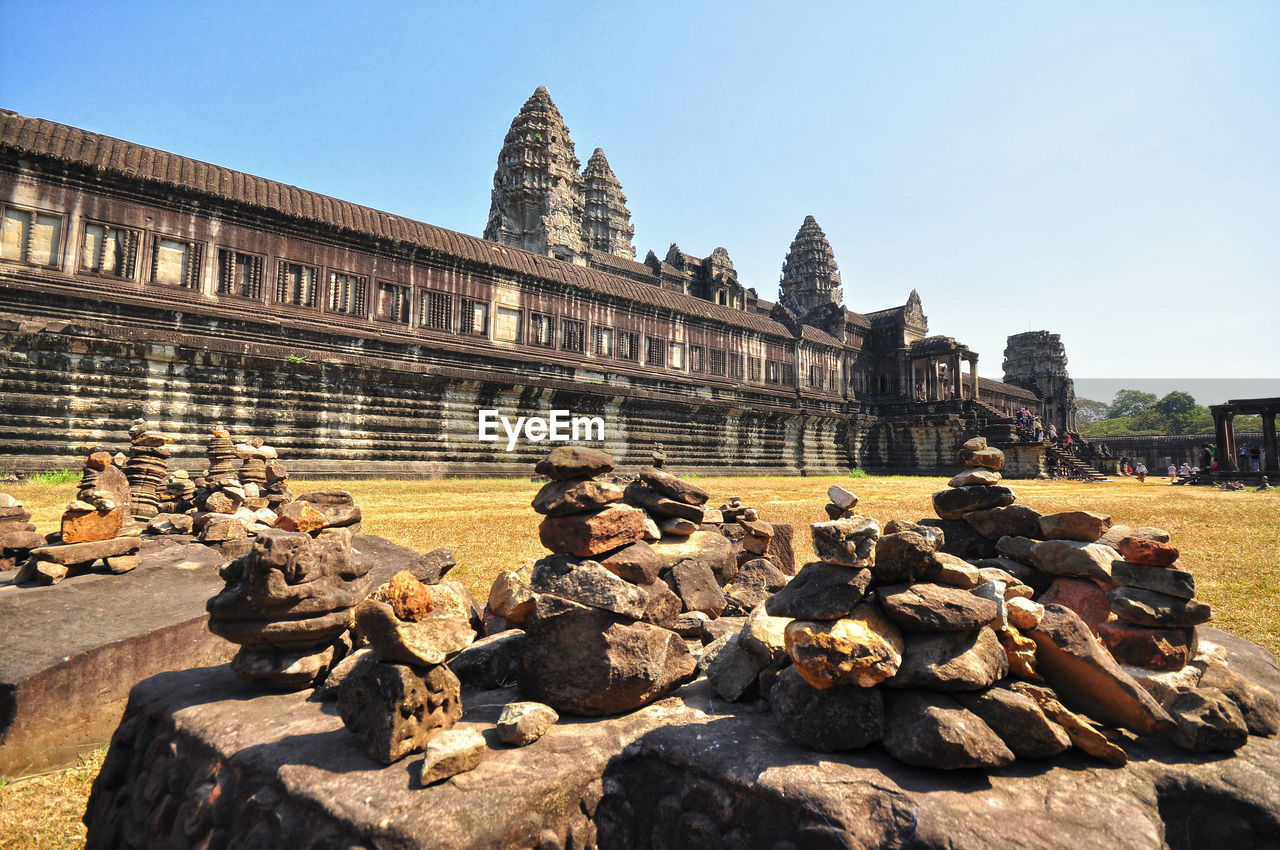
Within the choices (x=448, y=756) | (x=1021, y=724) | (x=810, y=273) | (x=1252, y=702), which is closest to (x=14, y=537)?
(x=448, y=756)

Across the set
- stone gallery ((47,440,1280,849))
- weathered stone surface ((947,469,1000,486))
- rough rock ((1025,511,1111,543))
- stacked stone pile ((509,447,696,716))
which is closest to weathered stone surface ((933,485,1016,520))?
weathered stone surface ((947,469,1000,486))

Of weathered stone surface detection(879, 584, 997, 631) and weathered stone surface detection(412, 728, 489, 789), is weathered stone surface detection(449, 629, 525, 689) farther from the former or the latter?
weathered stone surface detection(879, 584, 997, 631)

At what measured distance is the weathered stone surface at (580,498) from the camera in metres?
3.57

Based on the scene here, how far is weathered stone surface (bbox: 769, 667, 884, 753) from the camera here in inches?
96.0

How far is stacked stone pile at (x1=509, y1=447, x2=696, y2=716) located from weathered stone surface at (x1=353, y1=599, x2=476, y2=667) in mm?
523

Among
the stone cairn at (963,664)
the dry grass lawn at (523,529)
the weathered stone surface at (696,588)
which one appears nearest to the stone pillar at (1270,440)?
the dry grass lawn at (523,529)

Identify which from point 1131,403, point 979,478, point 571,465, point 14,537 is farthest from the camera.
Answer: point 1131,403

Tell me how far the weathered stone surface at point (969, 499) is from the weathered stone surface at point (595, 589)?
259cm

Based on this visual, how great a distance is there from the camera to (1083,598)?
138 inches

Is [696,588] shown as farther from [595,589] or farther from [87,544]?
[87,544]

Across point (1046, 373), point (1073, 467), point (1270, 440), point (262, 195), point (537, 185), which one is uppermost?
point (537, 185)

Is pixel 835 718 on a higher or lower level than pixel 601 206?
lower

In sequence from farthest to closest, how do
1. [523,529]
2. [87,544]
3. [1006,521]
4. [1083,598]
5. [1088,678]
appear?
[523,529]
[87,544]
[1006,521]
[1083,598]
[1088,678]

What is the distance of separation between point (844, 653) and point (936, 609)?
48 cm
